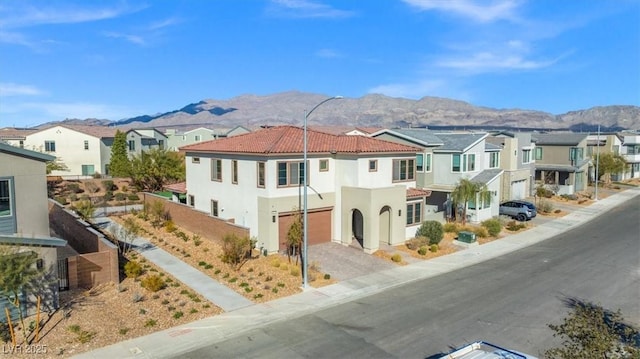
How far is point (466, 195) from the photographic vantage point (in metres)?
33.3

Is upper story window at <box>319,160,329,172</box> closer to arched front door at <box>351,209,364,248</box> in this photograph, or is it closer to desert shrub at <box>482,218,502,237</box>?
arched front door at <box>351,209,364,248</box>

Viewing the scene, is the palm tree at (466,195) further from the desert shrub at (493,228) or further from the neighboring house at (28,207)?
the neighboring house at (28,207)

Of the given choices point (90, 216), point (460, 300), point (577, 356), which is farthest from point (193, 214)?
point (577, 356)

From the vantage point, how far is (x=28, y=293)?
1623 cm

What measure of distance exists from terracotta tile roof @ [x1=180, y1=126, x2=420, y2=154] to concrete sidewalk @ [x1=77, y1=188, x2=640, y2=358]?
7.51 m

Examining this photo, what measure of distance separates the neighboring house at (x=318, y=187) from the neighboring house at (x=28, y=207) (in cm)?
1064

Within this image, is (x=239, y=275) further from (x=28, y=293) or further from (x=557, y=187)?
(x=557, y=187)

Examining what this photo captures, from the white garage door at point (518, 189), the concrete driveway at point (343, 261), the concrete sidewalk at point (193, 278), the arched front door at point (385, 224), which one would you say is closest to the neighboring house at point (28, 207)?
the concrete sidewalk at point (193, 278)

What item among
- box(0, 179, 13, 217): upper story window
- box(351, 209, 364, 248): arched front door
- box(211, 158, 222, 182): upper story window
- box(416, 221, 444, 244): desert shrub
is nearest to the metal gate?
box(0, 179, 13, 217): upper story window

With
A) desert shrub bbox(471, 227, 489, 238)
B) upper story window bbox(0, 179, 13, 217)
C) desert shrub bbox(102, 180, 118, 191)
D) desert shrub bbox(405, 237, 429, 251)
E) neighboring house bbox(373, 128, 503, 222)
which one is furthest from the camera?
desert shrub bbox(102, 180, 118, 191)

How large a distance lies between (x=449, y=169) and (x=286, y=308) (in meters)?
23.7

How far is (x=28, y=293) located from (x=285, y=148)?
45.7ft

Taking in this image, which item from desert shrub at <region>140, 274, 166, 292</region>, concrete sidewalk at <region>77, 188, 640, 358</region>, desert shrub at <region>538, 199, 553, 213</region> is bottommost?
concrete sidewalk at <region>77, 188, 640, 358</region>

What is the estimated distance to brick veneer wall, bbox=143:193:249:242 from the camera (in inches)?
1020
